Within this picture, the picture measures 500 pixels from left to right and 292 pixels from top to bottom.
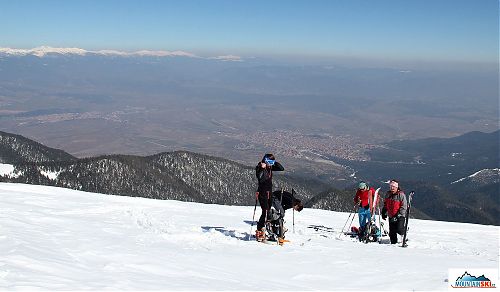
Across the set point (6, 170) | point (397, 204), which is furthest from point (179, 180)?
point (397, 204)

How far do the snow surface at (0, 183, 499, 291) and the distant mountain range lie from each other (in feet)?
235

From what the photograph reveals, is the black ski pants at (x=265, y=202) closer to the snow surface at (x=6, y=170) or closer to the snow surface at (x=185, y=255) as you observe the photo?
the snow surface at (x=185, y=255)

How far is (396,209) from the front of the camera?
1778 cm

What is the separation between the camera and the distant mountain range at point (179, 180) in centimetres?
9888

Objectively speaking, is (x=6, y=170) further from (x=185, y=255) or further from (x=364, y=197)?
(x=185, y=255)

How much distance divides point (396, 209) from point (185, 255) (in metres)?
8.81

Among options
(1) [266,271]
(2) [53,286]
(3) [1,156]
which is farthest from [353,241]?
(3) [1,156]

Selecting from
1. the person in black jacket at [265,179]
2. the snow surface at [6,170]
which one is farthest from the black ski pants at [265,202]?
the snow surface at [6,170]

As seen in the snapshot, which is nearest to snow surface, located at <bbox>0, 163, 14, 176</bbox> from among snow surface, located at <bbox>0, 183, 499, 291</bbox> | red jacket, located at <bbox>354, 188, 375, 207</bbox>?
snow surface, located at <bbox>0, 183, 499, 291</bbox>

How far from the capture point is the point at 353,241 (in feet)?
59.7

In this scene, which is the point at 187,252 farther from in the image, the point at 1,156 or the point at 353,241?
the point at 1,156

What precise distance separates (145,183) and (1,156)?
47983 mm

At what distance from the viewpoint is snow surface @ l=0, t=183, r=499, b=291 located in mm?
9758

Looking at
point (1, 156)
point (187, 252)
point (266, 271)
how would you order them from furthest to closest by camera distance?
point (1, 156)
point (187, 252)
point (266, 271)
